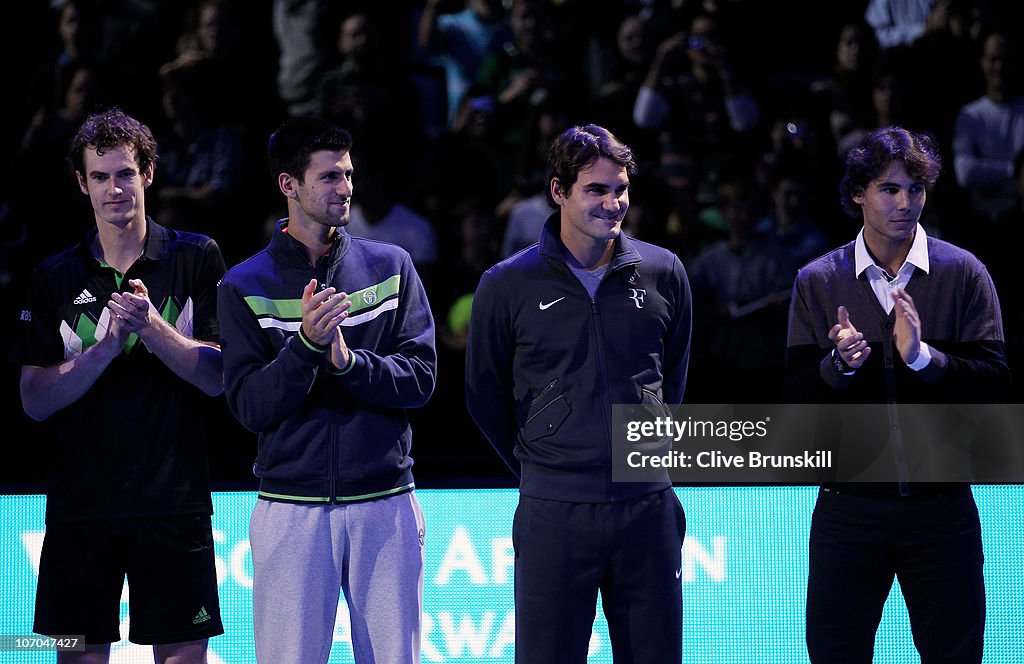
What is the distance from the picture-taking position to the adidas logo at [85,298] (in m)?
3.62

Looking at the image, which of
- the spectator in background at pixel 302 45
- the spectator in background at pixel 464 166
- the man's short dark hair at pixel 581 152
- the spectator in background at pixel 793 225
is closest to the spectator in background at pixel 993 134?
the spectator in background at pixel 793 225

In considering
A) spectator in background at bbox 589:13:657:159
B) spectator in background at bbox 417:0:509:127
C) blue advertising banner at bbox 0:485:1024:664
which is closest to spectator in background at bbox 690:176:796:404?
spectator in background at bbox 589:13:657:159

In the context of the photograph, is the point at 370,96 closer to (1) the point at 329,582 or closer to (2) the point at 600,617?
(2) the point at 600,617

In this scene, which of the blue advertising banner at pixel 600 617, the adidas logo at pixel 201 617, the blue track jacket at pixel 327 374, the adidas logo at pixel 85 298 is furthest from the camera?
the blue advertising banner at pixel 600 617

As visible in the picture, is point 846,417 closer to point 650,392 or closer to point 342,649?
point 650,392

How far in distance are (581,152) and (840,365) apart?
0.98 m

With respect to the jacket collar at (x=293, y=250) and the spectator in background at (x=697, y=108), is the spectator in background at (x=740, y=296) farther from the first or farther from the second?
the jacket collar at (x=293, y=250)

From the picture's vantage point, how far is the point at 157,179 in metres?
6.75

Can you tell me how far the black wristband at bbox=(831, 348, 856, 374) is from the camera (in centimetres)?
334

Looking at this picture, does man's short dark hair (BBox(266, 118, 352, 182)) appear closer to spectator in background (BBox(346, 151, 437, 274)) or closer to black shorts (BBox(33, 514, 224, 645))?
black shorts (BBox(33, 514, 224, 645))

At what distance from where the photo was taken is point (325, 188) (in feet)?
11.4

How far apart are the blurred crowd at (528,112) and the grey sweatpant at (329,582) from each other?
2.94 m

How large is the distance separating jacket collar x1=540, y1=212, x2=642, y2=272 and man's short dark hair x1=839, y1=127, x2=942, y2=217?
73 cm

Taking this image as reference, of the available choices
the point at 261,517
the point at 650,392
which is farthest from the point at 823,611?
the point at 261,517
